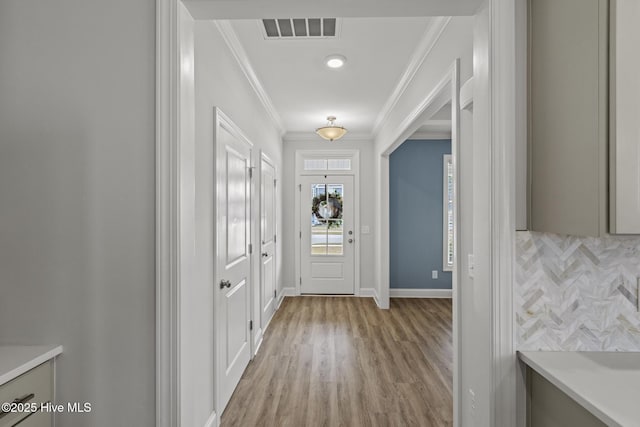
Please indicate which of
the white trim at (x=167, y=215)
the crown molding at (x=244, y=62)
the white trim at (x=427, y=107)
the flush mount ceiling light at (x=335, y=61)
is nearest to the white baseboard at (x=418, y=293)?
the white trim at (x=427, y=107)

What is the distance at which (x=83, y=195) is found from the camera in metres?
1.20

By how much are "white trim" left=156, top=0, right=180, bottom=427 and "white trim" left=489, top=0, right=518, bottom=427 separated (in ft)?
3.53

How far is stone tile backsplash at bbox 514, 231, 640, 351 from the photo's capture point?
1139mm

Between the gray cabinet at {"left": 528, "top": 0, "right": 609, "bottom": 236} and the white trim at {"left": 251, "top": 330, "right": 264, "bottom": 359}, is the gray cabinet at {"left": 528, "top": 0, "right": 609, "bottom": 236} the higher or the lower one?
the higher one

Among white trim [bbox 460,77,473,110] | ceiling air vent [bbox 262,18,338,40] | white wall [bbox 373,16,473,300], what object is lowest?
white trim [bbox 460,77,473,110]

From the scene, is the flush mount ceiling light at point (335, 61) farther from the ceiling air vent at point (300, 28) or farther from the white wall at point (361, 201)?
the white wall at point (361, 201)

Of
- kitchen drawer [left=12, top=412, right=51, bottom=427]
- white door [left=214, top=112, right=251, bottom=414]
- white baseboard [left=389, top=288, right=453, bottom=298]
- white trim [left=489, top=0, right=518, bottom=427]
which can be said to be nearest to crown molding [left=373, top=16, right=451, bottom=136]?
white trim [left=489, top=0, right=518, bottom=427]

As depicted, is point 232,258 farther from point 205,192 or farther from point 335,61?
point 335,61

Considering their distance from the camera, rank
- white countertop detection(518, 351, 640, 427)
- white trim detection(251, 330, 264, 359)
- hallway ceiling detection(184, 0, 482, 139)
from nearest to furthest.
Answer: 1. white countertop detection(518, 351, 640, 427)
2. hallway ceiling detection(184, 0, 482, 139)
3. white trim detection(251, 330, 264, 359)

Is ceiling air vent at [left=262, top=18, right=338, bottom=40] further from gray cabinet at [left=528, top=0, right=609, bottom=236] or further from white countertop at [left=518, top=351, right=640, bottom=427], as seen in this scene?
white countertop at [left=518, top=351, right=640, bottom=427]

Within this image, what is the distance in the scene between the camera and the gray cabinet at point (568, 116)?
0.87 metres

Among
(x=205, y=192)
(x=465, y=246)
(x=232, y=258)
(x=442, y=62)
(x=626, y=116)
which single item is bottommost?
(x=232, y=258)

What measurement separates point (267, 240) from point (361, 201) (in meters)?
1.94

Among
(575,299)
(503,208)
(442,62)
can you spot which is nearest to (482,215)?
(503,208)
